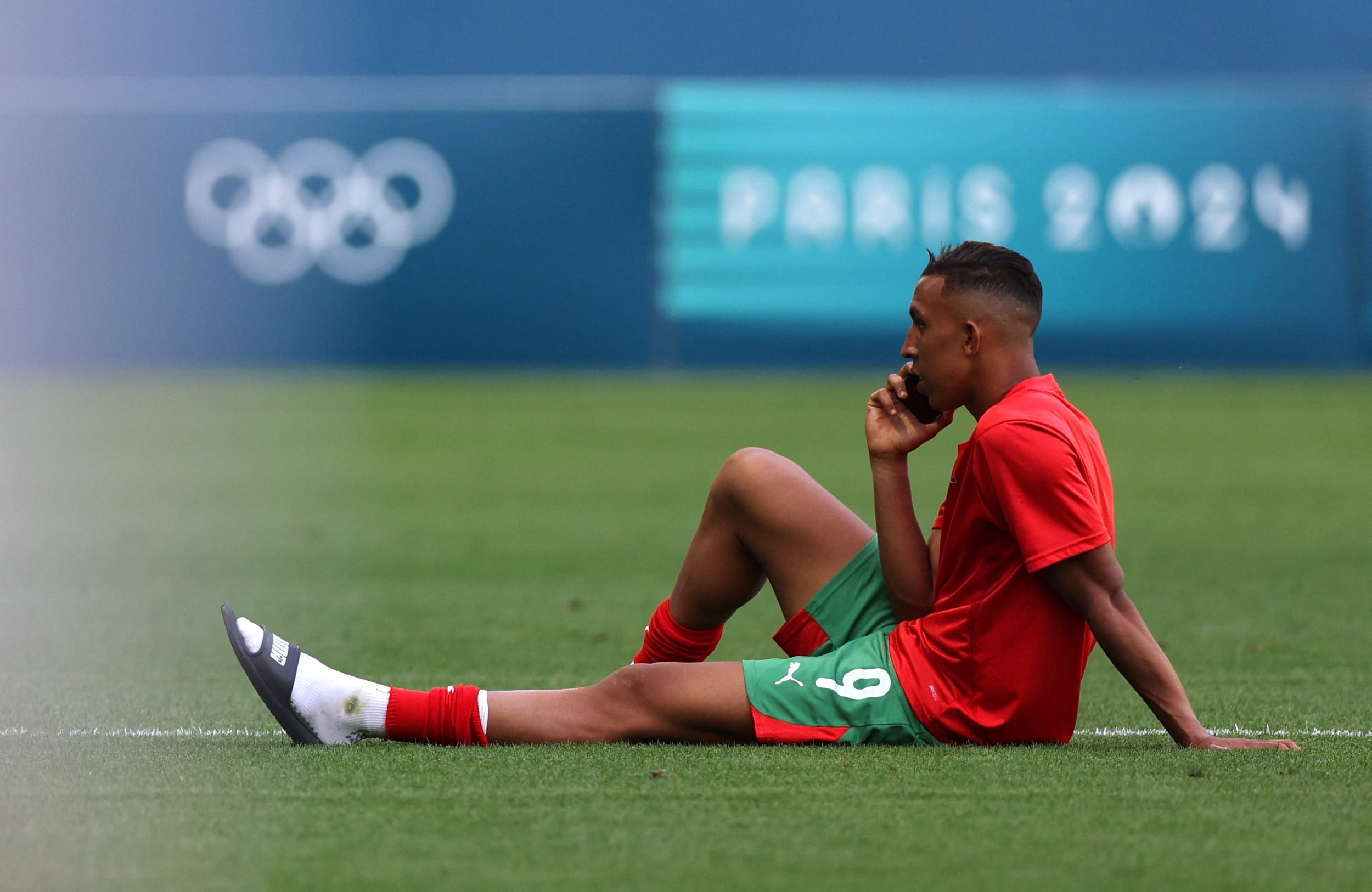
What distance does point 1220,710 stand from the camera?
13.0 feet

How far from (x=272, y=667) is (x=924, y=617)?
3.94 feet

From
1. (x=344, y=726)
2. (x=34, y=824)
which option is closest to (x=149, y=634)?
(x=344, y=726)

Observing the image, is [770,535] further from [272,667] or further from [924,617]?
[272,667]

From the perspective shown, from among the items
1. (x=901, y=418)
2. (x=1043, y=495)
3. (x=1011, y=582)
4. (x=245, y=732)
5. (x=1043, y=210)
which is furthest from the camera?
(x=1043, y=210)

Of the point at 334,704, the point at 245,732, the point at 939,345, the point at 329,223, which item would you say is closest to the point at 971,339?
the point at 939,345

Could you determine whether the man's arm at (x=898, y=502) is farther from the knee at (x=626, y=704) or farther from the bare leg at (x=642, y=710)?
the knee at (x=626, y=704)

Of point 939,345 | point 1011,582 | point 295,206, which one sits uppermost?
point 295,206

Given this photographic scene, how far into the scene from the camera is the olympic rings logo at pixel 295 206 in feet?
50.2

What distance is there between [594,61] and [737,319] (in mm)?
4588

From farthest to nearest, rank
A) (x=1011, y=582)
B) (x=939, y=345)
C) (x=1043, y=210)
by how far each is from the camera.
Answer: (x=1043, y=210) < (x=939, y=345) < (x=1011, y=582)

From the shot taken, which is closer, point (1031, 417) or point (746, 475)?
point (1031, 417)

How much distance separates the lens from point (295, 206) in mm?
15359

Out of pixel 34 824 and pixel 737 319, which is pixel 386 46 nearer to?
pixel 737 319

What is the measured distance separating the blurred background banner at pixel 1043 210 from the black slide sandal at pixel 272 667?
1210 centimetres
